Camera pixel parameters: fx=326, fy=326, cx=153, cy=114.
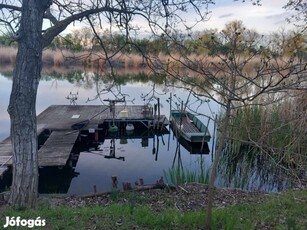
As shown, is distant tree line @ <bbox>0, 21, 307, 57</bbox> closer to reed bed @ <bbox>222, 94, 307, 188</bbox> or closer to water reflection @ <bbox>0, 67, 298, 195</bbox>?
water reflection @ <bbox>0, 67, 298, 195</bbox>

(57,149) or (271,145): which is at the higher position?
(271,145)

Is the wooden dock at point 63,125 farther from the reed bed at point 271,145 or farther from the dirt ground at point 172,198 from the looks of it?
the reed bed at point 271,145

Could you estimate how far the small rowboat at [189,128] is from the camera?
35.2 ft

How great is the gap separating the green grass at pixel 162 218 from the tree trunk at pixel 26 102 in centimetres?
32

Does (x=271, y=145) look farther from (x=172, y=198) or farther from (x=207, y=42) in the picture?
(x=207, y=42)

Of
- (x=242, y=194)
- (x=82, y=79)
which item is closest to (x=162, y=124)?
(x=242, y=194)

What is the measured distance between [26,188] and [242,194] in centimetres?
306

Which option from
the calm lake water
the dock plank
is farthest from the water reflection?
the dock plank

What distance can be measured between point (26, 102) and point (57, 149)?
5.67 meters

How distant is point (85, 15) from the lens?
13.7 feet

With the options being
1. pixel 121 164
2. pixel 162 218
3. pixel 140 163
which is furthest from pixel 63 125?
pixel 162 218

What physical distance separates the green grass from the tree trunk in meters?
0.32

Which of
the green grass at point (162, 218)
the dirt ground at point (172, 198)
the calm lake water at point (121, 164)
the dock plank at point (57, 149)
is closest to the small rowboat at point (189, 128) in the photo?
the calm lake water at point (121, 164)

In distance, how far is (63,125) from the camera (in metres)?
12.0
